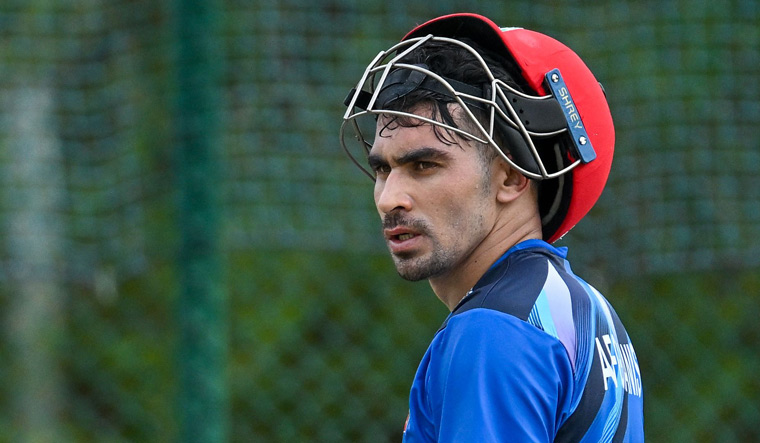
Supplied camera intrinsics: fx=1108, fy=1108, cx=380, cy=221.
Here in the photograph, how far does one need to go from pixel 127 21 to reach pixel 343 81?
106 centimetres

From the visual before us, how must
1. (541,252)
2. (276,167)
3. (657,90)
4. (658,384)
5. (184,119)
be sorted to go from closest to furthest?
(541,252)
(184,119)
(276,167)
(657,90)
(658,384)

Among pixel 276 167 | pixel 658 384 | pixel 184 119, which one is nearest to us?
pixel 184 119

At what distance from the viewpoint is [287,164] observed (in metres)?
5.13

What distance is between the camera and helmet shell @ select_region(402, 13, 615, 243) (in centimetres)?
273

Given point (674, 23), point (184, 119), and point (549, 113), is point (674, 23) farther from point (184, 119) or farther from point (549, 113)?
point (549, 113)

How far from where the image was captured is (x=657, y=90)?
5.57 meters

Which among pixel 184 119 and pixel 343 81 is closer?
pixel 184 119

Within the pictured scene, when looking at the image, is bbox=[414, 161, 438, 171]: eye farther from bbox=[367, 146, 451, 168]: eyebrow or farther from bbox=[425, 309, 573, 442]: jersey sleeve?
bbox=[425, 309, 573, 442]: jersey sleeve

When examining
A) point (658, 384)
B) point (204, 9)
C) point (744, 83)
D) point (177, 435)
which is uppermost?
point (204, 9)

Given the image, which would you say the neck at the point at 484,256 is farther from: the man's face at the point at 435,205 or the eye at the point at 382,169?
the eye at the point at 382,169

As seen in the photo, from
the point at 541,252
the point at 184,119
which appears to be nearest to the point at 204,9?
the point at 184,119

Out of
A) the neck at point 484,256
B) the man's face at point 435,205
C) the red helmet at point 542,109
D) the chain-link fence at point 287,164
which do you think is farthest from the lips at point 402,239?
the chain-link fence at point 287,164

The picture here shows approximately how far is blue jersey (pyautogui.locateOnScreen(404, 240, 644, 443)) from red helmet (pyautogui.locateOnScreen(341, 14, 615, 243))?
22 centimetres

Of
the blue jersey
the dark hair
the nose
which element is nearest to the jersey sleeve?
the blue jersey
